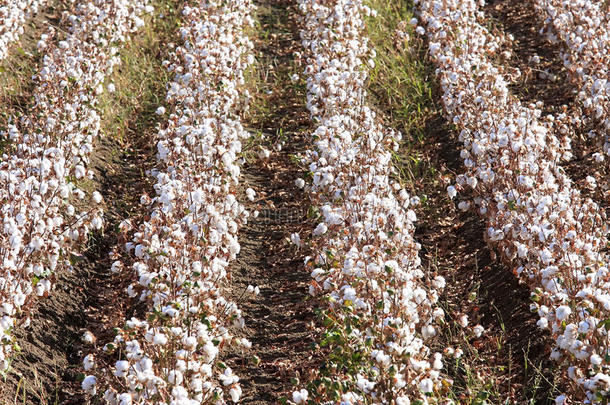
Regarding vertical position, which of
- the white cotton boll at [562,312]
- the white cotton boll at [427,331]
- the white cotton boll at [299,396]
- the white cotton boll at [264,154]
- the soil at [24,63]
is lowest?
the white cotton boll at [299,396]

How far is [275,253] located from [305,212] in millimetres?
630

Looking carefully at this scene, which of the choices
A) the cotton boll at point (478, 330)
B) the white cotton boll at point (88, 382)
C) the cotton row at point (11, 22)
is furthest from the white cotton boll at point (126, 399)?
the cotton row at point (11, 22)

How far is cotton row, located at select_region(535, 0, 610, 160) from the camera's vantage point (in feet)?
25.3

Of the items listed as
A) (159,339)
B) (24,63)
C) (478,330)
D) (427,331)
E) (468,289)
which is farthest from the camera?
(24,63)

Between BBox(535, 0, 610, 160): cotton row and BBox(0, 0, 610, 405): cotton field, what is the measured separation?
34mm

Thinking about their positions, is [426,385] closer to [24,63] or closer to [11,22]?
[24,63]

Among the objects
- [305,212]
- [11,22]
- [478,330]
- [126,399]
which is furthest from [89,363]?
[11,22]

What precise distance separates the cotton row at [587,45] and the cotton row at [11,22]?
6829mm

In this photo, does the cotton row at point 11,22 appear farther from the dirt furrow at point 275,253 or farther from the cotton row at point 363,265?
the cotton row at point 363,265

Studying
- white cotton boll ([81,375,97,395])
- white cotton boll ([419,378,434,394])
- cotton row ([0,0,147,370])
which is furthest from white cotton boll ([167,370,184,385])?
white cotton boll ([419,378,434,394])

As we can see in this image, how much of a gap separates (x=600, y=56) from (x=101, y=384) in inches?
258

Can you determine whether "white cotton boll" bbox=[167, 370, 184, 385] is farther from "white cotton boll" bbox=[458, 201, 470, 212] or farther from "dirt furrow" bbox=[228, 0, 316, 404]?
"white cotton boll" bbox=[458, 201, 470, 212]

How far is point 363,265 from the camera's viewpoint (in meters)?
5.32

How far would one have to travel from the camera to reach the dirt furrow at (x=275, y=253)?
5.51 metres
